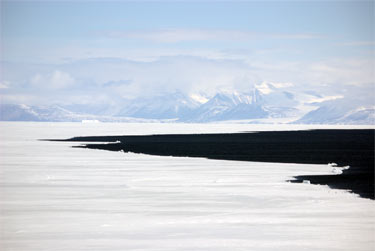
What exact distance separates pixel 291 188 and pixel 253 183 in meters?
2.81

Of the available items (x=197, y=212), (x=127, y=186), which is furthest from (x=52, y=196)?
(x=197, y=212)

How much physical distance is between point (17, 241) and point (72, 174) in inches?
727

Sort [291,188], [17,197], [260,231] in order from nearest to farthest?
[260,231], [17,197], [291,188]

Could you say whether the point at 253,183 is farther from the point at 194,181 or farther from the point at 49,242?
the point at 49,242

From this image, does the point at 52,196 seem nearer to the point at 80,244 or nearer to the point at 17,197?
the point at 17,197

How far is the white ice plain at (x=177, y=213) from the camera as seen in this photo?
16.7 meters

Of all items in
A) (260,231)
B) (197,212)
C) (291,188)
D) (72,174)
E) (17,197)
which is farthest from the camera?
(72,174)

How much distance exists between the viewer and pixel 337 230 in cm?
1822

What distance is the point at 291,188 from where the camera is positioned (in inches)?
1109

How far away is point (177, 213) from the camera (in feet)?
69.1

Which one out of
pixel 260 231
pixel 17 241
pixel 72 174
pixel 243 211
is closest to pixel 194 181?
pixel 72 174

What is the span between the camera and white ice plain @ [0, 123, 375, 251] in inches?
656

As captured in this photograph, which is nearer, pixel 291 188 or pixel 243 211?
→ pixel 243 211

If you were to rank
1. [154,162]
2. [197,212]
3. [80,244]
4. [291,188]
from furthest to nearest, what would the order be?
[154,162]
[291,188]
[197,212]
[80,244]
